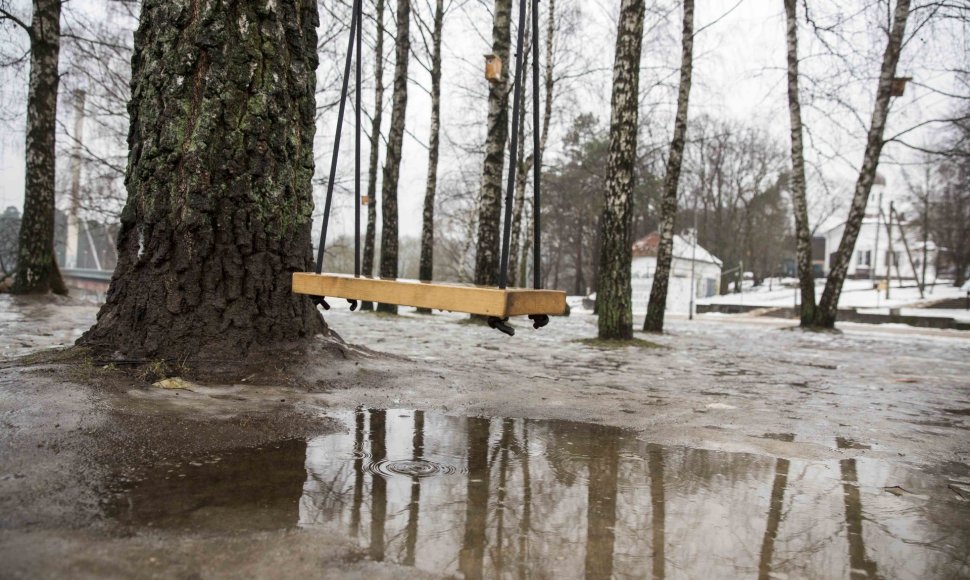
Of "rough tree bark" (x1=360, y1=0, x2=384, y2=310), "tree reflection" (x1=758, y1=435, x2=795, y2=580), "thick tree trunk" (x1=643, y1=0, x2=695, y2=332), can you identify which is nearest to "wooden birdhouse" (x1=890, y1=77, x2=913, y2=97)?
"thick tree trunk" (x1=643, y1=0, x2=695, y2=332)

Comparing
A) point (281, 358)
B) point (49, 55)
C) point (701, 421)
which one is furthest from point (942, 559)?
point (49, 55)

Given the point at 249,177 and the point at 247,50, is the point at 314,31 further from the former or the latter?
the point at 249,177

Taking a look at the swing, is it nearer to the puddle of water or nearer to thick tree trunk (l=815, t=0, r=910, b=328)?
the puddle of water

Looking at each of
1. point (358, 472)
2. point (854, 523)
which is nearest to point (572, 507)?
point (358, 472)

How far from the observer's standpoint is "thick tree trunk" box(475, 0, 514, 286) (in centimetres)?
A: 1145

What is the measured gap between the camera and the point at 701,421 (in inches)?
150

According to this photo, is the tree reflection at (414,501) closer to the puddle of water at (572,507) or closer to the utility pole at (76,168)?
the puddle of water at (572,507)

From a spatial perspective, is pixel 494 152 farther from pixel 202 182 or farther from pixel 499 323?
pixel 499 323

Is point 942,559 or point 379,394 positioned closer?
point 942,559

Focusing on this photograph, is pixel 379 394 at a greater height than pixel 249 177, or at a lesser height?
lesser

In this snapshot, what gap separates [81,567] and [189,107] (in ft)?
9.57

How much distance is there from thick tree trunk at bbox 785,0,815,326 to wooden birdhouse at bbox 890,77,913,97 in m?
1.76

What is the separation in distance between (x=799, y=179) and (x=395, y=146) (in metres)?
8.79

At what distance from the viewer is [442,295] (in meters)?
3.03
